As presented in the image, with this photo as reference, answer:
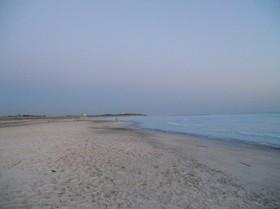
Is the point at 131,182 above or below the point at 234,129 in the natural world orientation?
above

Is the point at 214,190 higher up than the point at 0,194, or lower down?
lower down

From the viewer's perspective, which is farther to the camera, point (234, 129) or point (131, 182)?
point (234, 129)

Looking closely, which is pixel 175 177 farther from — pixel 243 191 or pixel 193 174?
pixel 243 191

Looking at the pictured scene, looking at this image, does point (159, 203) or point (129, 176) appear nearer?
point (159, 203)

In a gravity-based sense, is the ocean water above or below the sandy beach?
below

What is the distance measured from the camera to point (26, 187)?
593 centimetres

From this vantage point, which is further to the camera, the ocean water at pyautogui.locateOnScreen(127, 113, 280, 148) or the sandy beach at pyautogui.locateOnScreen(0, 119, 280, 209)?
the ocean water at pyautogui.locateOnScreen(127, 113, 280, 148)

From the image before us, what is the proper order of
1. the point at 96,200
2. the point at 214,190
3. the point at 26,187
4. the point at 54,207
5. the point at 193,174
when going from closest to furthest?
the point at 54,207 → the point at 96,200 → the point at 26,187 → the point at 214,190 → the point at 193,174

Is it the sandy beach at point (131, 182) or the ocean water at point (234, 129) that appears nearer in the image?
the sandy beach at point (131, 182)

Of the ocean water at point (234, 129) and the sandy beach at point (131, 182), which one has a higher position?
the sandy beach at point (131, 182)

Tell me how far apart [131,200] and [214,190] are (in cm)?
226

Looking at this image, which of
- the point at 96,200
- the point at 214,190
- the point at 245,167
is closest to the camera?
the point at 96,200

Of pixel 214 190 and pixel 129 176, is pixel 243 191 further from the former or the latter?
pixel 129 176

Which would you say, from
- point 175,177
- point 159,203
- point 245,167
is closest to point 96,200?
point 159,203
